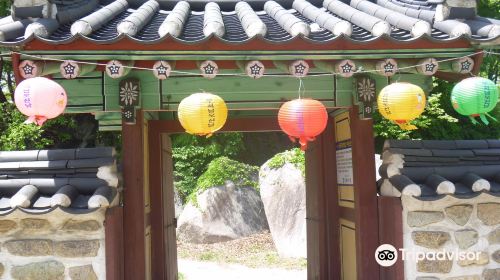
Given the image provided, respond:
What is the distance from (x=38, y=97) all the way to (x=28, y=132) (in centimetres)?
830

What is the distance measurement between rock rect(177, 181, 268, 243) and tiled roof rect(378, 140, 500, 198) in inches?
368

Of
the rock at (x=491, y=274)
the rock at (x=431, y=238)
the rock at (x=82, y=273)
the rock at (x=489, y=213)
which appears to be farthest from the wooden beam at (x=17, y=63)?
the rock at (x=491, y=274)

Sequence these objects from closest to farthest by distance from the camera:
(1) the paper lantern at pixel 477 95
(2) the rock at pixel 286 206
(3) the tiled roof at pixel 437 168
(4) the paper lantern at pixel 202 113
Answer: (4) the paper lantern at pixel 202 113, (1) the paper lantern at pixel 477 95, (3) the tiled roof at pixel 437 168, (2) the rock at pixel 286 206

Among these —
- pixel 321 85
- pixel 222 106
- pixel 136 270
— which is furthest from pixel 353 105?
pixel 136 270

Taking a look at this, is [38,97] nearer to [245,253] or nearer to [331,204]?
[331,204]

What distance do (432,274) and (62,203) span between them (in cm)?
366

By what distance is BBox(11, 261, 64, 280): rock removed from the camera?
4488mm

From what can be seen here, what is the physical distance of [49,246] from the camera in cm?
449

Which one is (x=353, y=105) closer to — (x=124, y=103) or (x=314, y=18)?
(x=314, y=18)

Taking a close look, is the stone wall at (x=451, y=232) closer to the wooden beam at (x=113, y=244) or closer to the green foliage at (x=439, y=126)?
the wooden beam at (x=113, y=244)

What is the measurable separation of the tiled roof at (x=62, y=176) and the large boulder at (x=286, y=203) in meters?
8.38

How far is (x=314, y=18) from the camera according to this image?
5.49 meters

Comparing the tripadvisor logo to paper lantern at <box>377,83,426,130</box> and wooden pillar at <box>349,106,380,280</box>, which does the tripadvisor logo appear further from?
paper lantern at <box>377,83,426,130</box>

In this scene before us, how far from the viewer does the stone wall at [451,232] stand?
475 cm
